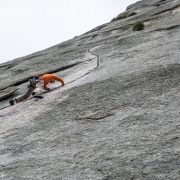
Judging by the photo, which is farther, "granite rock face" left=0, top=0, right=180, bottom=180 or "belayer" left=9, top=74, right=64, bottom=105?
"belayer" left=9, top=74, right=64, bottom=105

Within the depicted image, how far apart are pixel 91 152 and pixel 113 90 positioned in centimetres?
308

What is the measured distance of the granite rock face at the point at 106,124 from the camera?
5984 mm

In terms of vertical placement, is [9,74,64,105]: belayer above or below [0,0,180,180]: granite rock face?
above

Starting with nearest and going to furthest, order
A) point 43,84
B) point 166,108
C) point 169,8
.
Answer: point 166,108 < point 43,84 < point 169,8

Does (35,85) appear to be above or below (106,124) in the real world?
above

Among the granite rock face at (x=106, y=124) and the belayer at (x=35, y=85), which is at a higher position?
the belayer at (x=35, y=85)

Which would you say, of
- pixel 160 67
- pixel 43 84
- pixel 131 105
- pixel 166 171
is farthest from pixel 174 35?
pixel 166 171

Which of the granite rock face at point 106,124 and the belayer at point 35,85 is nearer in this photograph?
the granite rock face at point 106,124

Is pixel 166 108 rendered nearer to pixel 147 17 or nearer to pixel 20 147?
pixel 20 147

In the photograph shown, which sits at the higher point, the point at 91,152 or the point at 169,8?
the point at 169,8

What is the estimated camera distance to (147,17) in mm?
20391

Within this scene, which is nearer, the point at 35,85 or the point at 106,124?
the point at 106,124

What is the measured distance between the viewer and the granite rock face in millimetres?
5984

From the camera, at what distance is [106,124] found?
757cm
